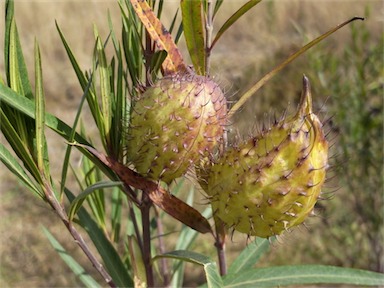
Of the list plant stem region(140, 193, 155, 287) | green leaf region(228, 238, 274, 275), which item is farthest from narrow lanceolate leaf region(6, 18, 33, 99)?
green leaf region(228, 238, 274, 275)

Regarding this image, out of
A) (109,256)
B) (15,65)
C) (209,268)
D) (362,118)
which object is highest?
(362,118)

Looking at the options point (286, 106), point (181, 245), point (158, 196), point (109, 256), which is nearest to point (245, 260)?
point (181, 245)

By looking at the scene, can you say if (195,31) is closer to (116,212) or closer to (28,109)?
(28,109)

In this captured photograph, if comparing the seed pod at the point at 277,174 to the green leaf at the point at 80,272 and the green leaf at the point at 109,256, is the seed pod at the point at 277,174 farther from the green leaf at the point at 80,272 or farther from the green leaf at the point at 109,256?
the green leaf at the point at 80,272

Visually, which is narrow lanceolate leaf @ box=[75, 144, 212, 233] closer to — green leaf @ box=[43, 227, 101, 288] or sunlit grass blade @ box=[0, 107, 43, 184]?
sunlit grass blade @ box=[0, 107, 43, 184]

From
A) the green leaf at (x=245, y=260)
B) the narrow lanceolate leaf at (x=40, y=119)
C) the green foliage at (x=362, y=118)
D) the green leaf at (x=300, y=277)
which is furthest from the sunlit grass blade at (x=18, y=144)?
the green foliage at (x=362, y=118)

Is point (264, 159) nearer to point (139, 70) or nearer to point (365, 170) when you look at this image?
point (139, 70)
